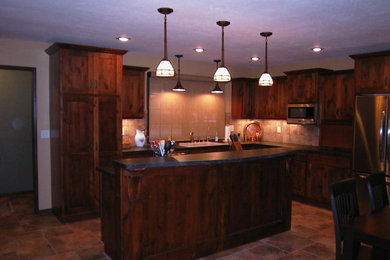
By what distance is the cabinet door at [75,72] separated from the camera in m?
4.43

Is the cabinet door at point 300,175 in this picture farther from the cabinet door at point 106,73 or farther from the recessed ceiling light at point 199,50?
the cabinet door at point 106,73

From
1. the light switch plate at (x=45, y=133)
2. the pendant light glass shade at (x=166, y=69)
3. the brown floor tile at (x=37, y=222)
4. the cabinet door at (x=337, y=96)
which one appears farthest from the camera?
the cabinet door at (x=337, y=96)

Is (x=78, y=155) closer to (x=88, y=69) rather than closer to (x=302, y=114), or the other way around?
(x=88, y=69)

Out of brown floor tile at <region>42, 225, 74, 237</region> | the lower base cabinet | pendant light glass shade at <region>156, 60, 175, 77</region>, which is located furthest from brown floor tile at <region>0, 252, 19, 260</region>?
the lower base cabinet

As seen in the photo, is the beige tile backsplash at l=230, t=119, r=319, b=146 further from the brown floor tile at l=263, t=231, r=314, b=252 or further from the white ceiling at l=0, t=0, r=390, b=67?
the brown floor tile at l=263, t=231, r=314, b=252

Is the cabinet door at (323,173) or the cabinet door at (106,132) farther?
the cabinet door at (323,173)

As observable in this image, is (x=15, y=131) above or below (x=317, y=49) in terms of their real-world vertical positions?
below

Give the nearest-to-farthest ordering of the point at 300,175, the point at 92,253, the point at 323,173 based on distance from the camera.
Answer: the point at 92,253
the point at 323,173
the point at 300,175

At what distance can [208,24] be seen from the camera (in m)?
3.71

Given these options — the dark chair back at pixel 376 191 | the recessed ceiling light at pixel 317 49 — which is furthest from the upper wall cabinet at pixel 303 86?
the dark chair back at pixel 376 191

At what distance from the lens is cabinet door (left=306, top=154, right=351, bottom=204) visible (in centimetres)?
504

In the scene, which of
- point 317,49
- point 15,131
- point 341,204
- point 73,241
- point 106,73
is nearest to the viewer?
point 341,204

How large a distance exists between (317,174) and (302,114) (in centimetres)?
112

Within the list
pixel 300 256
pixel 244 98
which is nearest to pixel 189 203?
pixel 300 256
